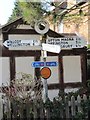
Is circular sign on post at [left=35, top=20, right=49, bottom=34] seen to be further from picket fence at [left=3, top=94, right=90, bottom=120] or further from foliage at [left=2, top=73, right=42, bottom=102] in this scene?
foliage at [left=2, top=73, right=42, bottom=102]

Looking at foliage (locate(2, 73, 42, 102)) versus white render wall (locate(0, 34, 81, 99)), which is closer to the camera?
foliage (locate(2, 73, 42, 102))

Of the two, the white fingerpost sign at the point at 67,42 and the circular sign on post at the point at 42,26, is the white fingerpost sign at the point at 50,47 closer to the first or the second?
the white fingerpost sign at the point at 67,42

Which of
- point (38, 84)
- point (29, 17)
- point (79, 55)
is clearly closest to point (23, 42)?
point (29, 17)

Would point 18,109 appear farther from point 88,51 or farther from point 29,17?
point 88,51

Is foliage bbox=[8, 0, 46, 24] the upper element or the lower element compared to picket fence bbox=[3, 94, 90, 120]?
upper

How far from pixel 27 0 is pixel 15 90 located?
321cm

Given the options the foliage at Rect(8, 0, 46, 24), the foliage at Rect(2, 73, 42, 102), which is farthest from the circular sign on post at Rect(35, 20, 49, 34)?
the foliage at Rect(2, 73, 42, 102)

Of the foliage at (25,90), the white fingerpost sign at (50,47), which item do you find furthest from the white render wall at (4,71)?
the white fingerpost sign at (50,47)

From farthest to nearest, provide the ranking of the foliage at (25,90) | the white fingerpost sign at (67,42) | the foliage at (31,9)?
the foliage at (25,90) < the white fingerpost sign at (67,42) < the foliage at (31,9)

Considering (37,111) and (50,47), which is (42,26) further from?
(37,111)

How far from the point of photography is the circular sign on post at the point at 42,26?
8.30 metres

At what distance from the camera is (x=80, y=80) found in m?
13.8

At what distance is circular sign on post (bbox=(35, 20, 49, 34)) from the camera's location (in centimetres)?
830

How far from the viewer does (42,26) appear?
28.1 ft
